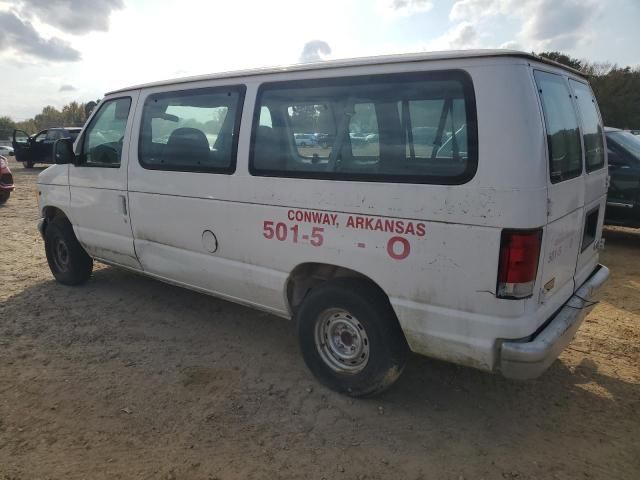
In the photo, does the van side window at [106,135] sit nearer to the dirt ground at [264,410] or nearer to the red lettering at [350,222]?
the dirt ground at [264,410]

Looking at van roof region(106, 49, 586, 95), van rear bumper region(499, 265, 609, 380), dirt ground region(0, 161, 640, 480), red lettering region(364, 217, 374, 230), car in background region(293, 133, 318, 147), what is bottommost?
dirt ground region(0, 161, 640, 480)

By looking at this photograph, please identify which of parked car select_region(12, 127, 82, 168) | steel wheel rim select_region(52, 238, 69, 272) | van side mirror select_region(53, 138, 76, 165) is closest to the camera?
van side mirror select_region(53, 138, 76, 165)

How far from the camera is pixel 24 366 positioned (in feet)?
12.0

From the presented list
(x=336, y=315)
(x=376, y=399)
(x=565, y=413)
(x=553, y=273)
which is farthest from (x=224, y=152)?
(x=565, y=413)

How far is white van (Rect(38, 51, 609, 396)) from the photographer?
240cm

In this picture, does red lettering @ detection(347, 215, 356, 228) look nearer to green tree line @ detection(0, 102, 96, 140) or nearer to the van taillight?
the van taillight

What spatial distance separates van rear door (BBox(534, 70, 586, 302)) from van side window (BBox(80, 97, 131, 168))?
136 inches

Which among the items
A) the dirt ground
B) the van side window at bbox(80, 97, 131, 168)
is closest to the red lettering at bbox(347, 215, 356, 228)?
the dirt ground

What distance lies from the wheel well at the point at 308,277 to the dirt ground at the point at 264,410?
591 millimetres

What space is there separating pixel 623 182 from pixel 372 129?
568 cm

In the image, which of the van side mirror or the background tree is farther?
the background tree

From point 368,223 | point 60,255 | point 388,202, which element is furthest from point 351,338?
point 60,255

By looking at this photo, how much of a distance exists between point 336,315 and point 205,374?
45.3 inches

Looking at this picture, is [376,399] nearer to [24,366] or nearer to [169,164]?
[169,164]
